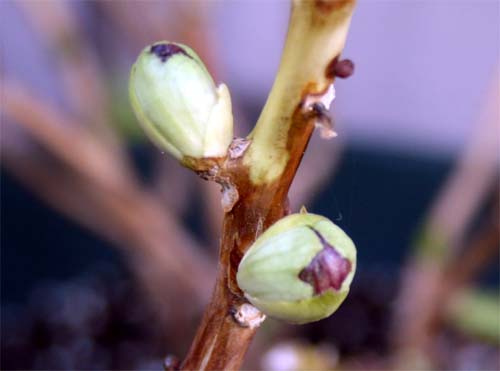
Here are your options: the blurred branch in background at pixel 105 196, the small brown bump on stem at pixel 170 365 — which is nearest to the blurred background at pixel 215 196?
the blurred branch in background at pixel 105 196

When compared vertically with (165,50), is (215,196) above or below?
below

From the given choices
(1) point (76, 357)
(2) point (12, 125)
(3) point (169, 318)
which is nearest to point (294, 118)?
(3) point (169, 318)

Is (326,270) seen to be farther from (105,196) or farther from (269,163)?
(105,196)

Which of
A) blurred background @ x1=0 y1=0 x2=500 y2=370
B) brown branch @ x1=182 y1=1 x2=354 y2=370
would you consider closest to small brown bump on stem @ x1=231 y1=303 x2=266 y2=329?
brown branch @ x1=182 y1=1 x2=354 y2=370

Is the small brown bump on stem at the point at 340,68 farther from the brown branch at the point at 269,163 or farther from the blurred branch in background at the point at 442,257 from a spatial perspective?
the blurred branch in background at the point at 442,257

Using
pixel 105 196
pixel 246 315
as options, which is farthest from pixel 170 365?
pixel 105 196

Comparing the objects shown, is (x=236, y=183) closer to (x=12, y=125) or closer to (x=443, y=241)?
(x=443, y=241)
